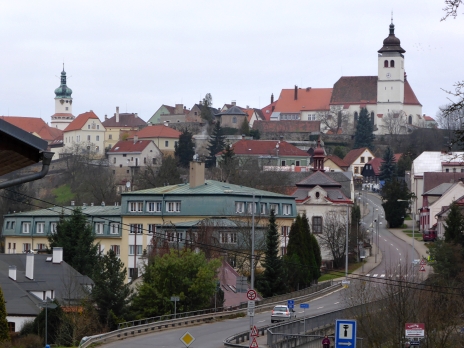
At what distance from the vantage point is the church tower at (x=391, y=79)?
19500 centimetres

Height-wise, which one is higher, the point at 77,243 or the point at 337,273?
the point at 77,243

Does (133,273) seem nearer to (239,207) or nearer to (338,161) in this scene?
(239,207)

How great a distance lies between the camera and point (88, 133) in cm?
19350

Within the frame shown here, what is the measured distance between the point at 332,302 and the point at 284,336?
20.7 m

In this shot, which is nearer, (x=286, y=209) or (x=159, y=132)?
(x=286, y=209)

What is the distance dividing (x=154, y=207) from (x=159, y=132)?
10187cm

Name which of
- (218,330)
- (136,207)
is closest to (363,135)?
(136,207)

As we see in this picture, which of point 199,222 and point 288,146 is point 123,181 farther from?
point 199,222

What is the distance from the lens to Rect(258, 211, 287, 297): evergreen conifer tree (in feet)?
192

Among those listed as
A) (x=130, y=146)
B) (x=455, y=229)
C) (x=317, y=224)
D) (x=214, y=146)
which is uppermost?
(x=130, y=146)

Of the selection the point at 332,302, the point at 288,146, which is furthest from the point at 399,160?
the point at 332,302

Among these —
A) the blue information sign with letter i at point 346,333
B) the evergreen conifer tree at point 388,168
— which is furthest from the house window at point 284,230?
the evergreen conifer tree at point 388,168

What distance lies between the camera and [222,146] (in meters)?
164

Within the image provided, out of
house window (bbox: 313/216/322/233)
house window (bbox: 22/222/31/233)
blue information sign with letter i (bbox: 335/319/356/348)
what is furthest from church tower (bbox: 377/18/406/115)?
blue information sign with letter i (bbox: 335/319/356/348)
